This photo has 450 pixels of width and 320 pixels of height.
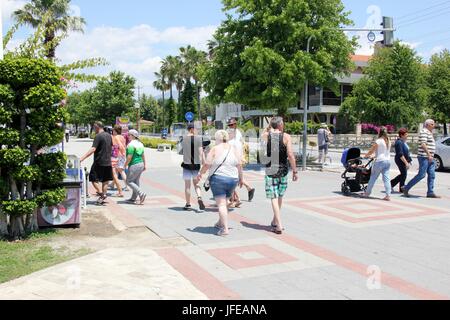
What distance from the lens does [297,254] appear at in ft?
19.8

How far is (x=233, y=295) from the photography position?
457 centimetres

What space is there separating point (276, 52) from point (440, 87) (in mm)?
24303

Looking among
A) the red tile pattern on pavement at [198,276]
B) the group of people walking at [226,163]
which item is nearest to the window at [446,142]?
the group of people walking at [226,163]

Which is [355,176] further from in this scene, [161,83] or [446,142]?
[161,83]

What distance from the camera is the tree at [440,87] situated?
36312mm

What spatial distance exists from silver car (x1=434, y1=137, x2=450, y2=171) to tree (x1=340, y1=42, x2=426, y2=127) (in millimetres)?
16792

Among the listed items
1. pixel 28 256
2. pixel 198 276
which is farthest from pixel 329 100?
pixel 198 276

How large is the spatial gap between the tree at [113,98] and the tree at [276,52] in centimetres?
3213

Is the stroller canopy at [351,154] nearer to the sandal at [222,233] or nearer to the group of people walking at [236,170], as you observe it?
the group of people walking at [236,170]
